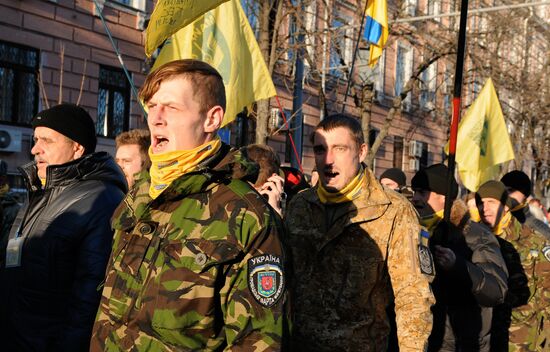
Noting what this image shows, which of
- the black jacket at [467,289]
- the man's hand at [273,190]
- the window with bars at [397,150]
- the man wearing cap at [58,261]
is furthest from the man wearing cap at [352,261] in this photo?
the window with bars at [397,150]

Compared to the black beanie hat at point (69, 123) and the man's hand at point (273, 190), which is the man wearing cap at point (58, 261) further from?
the man's hand at point (273, 190)

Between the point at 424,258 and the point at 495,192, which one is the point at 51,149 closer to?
the point at 424,258

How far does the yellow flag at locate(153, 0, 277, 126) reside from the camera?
5621mm

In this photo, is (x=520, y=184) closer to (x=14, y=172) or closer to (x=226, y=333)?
(x=226, y=333)

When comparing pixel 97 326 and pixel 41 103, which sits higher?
pixel 41 103

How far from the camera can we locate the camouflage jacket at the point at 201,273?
6.77 ft

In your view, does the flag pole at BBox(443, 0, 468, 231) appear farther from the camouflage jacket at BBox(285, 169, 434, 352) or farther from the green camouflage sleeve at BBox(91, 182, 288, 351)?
the green camouflage sleeve at BBox(91, 182, 288, 351)

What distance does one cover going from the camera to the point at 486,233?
4.57m

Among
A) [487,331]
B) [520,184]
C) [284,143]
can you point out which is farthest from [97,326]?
[284,143]

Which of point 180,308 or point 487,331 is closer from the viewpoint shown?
point 180,308

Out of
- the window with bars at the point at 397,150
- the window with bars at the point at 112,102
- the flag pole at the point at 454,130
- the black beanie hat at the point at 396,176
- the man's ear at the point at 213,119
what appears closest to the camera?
the man's ear at the point at 213,119

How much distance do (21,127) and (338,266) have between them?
451 inches

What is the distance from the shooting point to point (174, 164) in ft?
7.32

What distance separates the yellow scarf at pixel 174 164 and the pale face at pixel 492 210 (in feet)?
14.0
